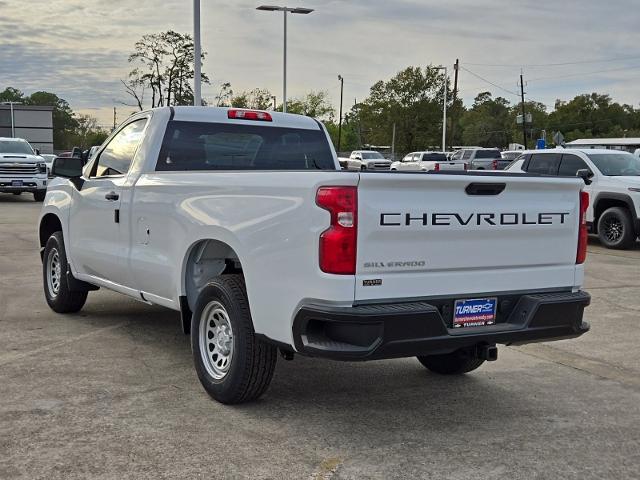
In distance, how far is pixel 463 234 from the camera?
432 cm

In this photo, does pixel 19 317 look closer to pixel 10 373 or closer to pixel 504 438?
pixel 10 373

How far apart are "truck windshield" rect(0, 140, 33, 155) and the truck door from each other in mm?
19335

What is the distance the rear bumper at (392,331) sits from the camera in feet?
13.1

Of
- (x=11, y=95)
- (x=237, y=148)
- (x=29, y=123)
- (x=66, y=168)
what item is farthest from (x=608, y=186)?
(x=11, y=95)

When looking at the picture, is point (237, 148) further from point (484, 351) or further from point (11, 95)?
point (11, 95)

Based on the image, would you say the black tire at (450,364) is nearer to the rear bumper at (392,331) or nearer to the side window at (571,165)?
the rear bumper at (392,331)

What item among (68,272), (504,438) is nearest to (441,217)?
(504,438)

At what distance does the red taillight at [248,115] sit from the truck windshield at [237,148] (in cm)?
8

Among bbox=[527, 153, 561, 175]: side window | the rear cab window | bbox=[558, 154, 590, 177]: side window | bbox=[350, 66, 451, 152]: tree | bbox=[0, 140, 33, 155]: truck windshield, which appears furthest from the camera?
bbox=[350, 66, 451, 152]: tree

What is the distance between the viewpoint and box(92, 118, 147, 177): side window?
6387 millimetres

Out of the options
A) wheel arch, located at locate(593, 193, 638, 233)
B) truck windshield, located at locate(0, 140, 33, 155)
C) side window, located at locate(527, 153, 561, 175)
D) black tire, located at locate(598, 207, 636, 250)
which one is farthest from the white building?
black tire, located at locate(598, 207, 636, 250)

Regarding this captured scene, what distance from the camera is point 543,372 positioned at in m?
5.95

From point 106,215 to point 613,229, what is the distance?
36.1 ft

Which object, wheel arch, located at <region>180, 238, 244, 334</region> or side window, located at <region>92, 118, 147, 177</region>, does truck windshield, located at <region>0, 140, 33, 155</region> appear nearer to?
side window, located at <region>92, 118, 147, 177</region>
